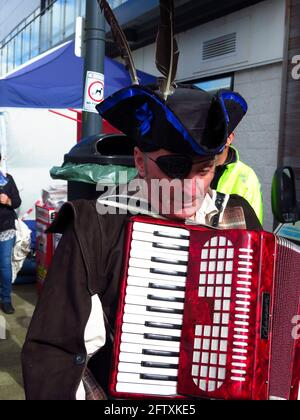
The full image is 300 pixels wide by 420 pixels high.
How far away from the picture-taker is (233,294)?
135 cm

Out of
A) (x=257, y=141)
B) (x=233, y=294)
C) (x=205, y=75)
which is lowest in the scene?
(x=233, y=294)

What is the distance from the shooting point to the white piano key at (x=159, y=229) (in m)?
1.39

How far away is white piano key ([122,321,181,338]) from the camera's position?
136 centimetres

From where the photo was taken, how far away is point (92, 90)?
4488 mm

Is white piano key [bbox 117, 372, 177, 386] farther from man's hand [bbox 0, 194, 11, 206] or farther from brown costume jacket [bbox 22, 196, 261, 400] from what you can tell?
man's hand [bbox 0, 194, 11, 206]

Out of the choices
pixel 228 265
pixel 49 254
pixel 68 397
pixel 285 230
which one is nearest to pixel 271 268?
pixel 228 265

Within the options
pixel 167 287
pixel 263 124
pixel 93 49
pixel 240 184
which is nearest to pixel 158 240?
pixel 167 287

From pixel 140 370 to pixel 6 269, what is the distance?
3928 mm

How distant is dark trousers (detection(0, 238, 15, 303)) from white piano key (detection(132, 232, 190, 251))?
384 centimetres

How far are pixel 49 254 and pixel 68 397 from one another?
4.03 m

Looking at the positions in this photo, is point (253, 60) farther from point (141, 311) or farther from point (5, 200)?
point (141, 311)

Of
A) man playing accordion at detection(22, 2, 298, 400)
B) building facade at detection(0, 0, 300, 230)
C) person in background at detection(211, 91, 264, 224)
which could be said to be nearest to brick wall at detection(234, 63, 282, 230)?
building facade at detection(0, 0, 300, 230)

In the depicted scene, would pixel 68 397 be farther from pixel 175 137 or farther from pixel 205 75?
pixel 205 75

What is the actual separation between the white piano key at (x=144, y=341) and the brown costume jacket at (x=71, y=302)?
0.07 m
